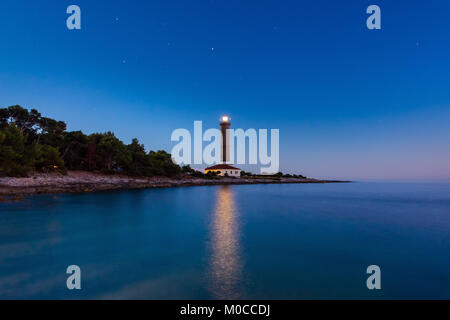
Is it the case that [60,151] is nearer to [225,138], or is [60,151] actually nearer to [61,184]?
[61,184]

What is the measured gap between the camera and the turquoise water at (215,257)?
7.34 meters

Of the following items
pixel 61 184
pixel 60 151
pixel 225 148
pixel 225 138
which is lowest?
pixel 61 184

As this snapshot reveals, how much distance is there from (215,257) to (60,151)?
46.7 m

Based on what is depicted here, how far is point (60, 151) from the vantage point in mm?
44219

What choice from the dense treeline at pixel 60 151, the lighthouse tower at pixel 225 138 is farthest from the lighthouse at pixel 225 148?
the dense treeline at pixel 60 151

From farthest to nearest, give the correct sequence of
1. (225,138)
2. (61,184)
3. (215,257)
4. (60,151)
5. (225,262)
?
(225,138) < (60,151) < (61,184) < (215,257) < (225,262)

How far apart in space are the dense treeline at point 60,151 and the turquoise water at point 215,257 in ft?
54.6

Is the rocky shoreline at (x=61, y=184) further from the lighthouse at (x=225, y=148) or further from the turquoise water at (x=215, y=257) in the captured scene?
the lighthouse at (x=225, y=148)

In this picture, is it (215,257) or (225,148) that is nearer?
(215,257)

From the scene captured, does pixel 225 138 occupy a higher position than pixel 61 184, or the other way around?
pixel 225 138

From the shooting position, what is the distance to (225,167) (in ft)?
291

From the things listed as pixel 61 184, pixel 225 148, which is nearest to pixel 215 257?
pixel 61 184
